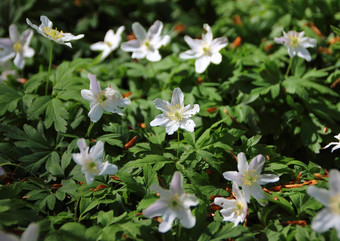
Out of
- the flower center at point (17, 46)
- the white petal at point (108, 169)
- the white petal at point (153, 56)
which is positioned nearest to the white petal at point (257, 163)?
the white petal at point (108, 169)

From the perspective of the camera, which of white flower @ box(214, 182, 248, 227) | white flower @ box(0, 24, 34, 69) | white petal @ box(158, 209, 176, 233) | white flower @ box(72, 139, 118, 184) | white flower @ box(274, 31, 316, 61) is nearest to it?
white petal @ box(158, 209, 176, 233)

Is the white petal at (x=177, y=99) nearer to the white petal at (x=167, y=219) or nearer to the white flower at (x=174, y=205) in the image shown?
the white flower at (x=174, y=205)

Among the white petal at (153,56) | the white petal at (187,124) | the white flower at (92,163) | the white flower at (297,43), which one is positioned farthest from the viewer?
the white petal at (153,56)

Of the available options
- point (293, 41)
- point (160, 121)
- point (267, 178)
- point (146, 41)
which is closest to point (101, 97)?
point (160, 121)

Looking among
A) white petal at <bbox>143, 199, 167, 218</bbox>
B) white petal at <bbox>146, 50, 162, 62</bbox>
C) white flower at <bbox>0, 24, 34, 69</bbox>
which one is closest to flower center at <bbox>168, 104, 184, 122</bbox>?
white petal at <bbox>143, 199, 167, 218</bbox>

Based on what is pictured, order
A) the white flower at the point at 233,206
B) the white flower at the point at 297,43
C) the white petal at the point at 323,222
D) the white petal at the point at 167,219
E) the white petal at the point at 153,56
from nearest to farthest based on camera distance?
the white petal at the point at 323,222 → the white petal at the point at 167,219 → the white flower at the point at 233,206 → the white flower at the point at 297,43 → the white petal at the point at 153,56

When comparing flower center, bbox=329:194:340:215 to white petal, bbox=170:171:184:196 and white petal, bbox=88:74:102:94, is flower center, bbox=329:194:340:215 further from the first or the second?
white petal, bbox=88:74:102:94
